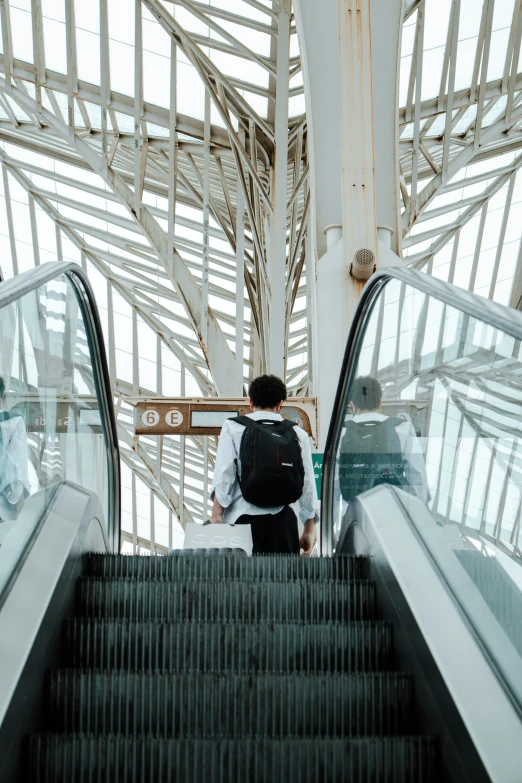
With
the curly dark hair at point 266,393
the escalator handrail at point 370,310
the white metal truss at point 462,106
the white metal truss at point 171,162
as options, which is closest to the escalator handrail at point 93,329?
the curly dark hair at point 266,393

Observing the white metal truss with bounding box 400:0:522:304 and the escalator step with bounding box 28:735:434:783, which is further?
the white metal truss with bounding box 400:0:522:304

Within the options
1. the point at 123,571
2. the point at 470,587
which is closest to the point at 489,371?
the point at 470,587

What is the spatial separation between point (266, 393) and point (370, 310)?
0.97 meters

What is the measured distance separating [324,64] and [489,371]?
8707mm

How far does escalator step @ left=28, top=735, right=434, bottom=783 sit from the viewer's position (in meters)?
2.66

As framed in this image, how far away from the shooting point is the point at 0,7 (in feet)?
59.8

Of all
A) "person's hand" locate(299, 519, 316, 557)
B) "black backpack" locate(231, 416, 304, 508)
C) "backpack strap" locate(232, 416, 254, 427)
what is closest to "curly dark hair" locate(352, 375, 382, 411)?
"black backpack" locate(231, 416, 304, 508)

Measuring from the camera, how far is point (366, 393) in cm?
505

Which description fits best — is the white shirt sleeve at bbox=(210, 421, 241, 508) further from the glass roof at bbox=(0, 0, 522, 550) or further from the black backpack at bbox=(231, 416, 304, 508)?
the glass roof at bbox=(0, 0, 522, 550)

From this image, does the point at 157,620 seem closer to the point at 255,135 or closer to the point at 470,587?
the point at 470,587

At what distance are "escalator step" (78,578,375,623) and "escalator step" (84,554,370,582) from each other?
8.3 inches

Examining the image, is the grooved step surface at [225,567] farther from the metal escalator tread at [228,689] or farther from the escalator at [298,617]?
the metal escalator tread at [228,689]

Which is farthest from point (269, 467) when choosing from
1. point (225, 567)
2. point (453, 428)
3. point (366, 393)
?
point (453, 428)

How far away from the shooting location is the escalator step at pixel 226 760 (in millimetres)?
2660
